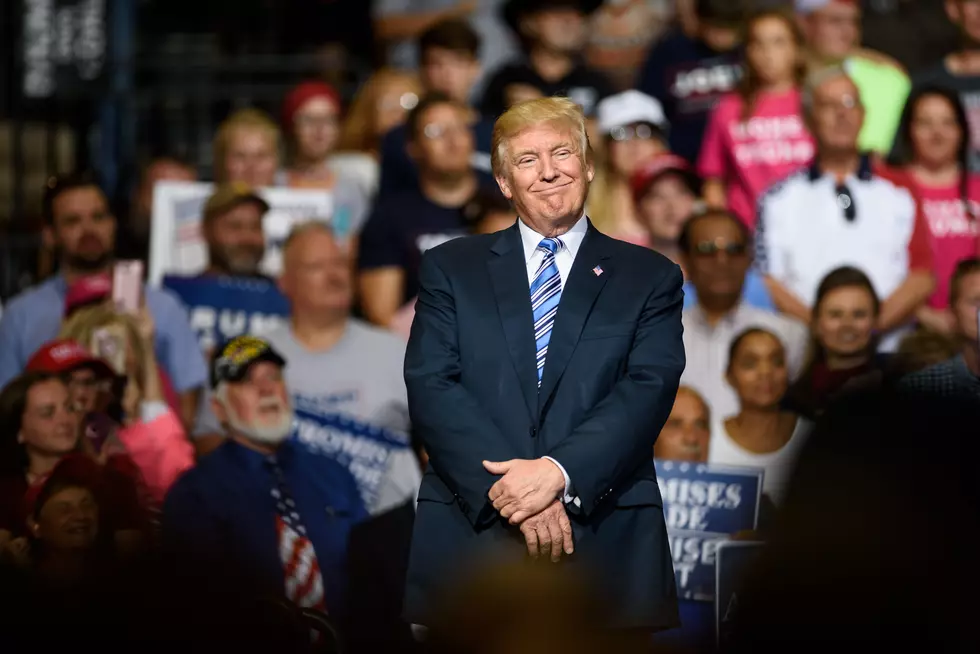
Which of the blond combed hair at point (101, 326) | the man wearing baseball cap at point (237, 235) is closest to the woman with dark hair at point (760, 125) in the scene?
the man wearing baseball cap at point (237, 235)

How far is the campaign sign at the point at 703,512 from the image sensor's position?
5633 mm

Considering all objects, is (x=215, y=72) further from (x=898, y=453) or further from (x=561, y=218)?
(x=898, y=453)

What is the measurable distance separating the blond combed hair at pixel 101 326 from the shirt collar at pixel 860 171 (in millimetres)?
3035

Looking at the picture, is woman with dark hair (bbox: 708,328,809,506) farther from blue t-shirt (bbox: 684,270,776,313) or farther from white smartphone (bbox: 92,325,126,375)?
white smartphone (bbox: 92,325,126,375)

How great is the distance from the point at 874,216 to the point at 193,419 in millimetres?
3117

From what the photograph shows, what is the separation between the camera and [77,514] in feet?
17.3

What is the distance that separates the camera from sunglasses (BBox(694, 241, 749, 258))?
6.81 metres

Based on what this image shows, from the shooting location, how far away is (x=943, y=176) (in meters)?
7.56

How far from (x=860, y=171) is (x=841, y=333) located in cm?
109

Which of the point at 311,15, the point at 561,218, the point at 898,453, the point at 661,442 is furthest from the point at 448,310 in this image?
the point at 311,15

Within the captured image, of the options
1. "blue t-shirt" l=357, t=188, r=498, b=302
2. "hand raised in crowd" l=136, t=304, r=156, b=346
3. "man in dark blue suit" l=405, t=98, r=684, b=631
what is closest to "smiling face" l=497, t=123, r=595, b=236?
"man in dark blue suit" l=405, t=98, r=684, b=631

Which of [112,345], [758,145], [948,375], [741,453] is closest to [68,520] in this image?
[112,345]

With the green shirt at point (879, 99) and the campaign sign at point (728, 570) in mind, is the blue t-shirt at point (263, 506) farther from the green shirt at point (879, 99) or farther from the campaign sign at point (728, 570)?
the green shirt at point (879, 99)

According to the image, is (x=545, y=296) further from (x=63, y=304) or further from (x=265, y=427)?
(x=63, y=304)
